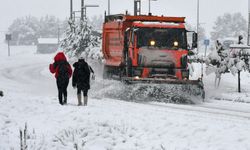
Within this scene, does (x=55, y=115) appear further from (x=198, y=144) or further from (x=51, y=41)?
(x=51, y=41)

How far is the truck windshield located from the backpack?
4.60 metres

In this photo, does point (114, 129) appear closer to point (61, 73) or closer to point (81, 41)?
point (61, 73)

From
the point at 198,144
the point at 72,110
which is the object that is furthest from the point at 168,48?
the point at 198,144

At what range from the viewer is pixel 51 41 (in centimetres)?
15725

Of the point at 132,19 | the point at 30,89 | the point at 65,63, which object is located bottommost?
the point at 30,89

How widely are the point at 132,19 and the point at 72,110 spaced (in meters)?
8.42

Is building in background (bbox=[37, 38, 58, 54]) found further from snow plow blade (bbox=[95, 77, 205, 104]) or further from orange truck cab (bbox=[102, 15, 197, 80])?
snow plow blade (bbox=[95, 77, 205, 104])

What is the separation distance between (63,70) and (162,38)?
5392 mm

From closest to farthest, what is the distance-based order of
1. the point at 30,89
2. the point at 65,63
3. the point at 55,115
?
the point at 55,115
the point at 65,63
the point at 30,89

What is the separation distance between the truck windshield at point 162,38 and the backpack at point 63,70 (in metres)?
4.60

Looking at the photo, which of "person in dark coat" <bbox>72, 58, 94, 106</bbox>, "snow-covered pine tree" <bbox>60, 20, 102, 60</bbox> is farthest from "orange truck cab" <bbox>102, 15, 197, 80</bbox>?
"snow-covered pine tree" <bbox>60, 20, 102, 60</bbox>

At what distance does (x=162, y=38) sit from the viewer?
20422 millimetres

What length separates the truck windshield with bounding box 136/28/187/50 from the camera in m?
20.3

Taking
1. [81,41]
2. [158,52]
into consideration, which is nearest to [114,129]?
[158,52]
